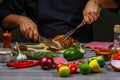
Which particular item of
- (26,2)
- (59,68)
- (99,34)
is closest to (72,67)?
(59,68)

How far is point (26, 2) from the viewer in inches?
67.0

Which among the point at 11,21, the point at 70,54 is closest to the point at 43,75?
the point at 70,54

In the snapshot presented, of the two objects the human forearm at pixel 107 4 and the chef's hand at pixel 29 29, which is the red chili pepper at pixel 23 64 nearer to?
the chef's hand at pixel 29 29

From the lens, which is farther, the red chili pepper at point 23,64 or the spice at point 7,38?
the spice at point 7,38

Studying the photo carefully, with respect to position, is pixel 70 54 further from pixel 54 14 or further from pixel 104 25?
pixel 104 25

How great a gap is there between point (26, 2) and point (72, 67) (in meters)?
0.84

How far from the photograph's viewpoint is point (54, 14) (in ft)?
5.31

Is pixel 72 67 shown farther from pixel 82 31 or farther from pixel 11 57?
pixel 82 31

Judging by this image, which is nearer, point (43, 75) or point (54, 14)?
point (43, 75)


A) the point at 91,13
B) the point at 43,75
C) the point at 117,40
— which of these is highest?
the point at 91,13

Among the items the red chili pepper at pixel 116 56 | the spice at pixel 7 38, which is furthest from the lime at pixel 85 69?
the spice at pixel 7 38

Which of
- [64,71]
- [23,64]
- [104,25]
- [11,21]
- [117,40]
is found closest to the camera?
[64,71]

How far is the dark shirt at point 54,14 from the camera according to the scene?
5.26 ft

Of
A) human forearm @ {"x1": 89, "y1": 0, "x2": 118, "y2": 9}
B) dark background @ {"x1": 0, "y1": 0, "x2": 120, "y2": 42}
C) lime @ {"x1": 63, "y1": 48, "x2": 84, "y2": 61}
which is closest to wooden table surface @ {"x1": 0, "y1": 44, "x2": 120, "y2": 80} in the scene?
lime @ {"x1": 63, "y1": 48, "x2": 84, "y2": 61}
